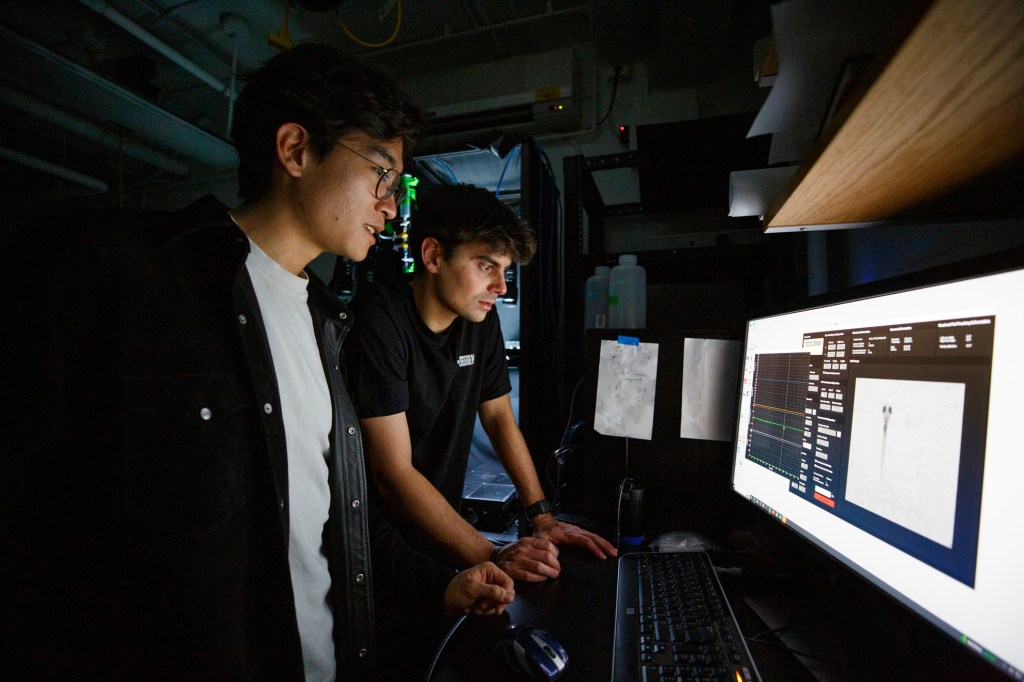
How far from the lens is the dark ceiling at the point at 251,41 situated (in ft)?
5.81

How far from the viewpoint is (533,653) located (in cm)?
51

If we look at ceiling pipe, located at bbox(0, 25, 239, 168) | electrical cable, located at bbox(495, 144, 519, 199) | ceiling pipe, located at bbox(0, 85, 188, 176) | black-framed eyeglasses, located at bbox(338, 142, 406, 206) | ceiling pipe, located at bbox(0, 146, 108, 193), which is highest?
ceiling pipe, located at bbox(0, 85, 188, 176)

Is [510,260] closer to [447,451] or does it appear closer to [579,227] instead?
[579,227]

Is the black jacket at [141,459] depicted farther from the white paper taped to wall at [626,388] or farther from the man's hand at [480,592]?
the white paper taped to wall at [626,388]

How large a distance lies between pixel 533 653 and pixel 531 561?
0.83ft

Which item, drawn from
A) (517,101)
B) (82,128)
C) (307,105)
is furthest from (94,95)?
(307,105)

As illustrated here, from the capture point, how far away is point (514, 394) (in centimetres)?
216

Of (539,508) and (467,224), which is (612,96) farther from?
(539,508)

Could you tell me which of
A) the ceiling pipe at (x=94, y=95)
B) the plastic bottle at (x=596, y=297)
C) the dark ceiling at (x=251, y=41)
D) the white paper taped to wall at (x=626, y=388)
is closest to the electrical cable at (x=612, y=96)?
the dark ceiling at (x=251, y=41)

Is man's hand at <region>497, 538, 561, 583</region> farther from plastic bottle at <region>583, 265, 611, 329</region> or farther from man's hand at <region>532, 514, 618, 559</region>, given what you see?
plastic bottle at <region>583, 265, 611, 329</region>

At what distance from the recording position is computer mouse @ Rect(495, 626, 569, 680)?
1.65ft

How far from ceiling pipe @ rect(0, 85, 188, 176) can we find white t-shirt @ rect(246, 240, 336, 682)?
2.85 m

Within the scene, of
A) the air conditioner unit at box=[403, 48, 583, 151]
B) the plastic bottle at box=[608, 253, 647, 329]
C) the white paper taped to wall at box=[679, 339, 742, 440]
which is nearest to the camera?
the white paper taped to wall at box=[679, 339, 742, 440]

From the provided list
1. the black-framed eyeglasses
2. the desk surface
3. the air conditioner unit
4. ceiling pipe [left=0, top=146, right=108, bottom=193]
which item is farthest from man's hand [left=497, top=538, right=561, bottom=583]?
ceiling pipe [left=0, top=146, right=108, bottom=193]
